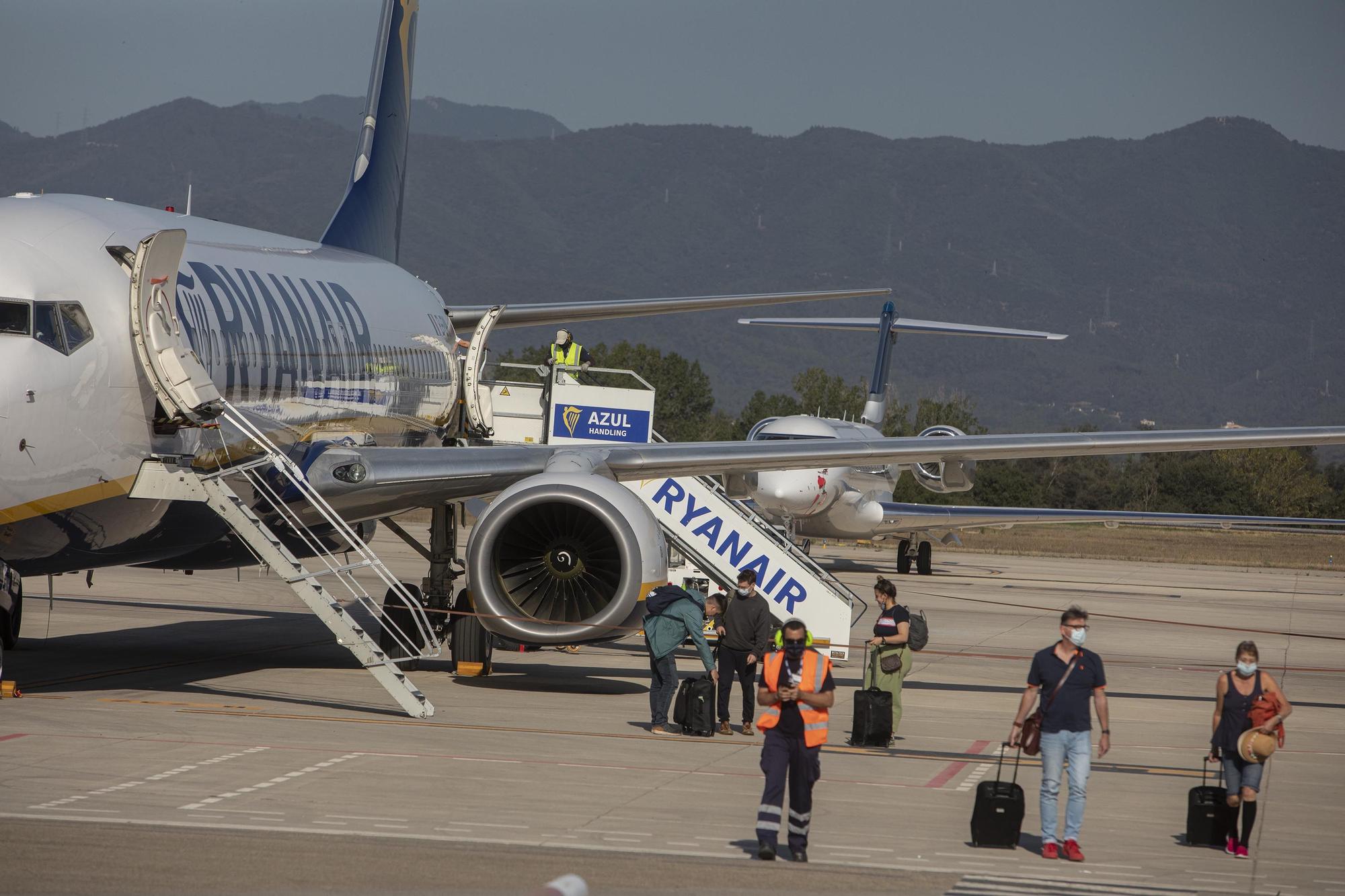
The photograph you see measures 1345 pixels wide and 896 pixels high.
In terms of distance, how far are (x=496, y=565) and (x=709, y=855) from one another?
646 centimetres

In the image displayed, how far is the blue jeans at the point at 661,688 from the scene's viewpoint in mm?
14805

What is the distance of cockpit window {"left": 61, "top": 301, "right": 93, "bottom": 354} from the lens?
1274 cm

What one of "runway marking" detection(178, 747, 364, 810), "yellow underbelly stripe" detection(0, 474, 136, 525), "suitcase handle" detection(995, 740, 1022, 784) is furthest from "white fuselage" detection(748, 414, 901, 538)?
"runway marking" detection(178, 747, 364, 810)

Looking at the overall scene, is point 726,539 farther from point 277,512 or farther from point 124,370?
point 124,370

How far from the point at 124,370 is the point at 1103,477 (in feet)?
332

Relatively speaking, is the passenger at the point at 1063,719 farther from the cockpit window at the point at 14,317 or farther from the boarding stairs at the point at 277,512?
the cockpit window at the point at 14,317

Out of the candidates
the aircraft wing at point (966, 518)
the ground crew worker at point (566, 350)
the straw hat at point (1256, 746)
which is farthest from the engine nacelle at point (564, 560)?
the aircraft wing at point (966, 518)

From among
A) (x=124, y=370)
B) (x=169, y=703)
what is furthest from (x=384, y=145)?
(x=124, y=370)

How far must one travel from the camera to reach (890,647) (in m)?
14.8

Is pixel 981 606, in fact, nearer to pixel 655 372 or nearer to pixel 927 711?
pixel 927 711

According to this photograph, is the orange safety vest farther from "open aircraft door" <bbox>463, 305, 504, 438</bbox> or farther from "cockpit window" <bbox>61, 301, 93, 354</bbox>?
"open aircraft door" <bbox>463, 305, 504, 438</bbox>

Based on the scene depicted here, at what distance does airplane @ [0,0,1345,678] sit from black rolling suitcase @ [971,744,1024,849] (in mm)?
5606

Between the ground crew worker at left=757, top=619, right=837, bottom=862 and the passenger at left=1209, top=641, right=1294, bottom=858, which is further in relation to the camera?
the passenger at left=1209, top=641, right=1294, bottom=858

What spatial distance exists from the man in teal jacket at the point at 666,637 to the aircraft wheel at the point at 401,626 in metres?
4.44
